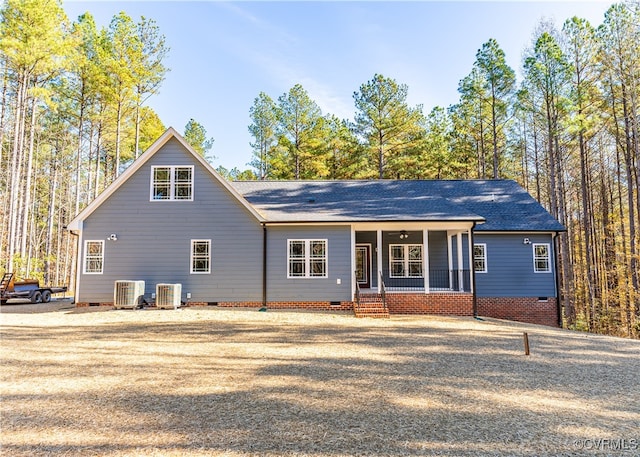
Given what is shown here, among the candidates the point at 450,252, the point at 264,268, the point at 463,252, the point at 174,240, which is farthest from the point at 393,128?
the point at 174,240

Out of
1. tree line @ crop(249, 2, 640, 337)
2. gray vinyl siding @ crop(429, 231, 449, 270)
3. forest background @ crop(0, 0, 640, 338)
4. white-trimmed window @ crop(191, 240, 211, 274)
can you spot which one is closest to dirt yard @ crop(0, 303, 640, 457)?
white-trimmed window @ crop(191, 240, 211, 274)

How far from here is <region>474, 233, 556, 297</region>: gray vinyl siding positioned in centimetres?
1480

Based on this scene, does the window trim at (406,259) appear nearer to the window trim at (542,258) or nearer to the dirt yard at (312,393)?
the window trim at (542,258)

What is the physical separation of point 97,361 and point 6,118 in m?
23.5

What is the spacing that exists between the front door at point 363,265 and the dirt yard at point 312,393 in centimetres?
602

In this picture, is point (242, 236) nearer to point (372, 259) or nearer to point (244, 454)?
point (372, 259)

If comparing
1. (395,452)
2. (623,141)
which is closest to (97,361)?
(395,452)

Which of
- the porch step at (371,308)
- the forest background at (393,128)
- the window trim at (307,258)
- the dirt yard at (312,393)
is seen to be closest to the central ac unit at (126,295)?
the dirt yard at (312,393)

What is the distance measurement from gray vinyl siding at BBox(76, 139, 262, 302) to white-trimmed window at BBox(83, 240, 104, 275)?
0.16 m

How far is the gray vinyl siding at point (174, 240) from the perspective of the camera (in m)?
13.2

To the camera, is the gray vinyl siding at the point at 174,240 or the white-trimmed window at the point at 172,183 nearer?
the gray vinyl siding at the point at 174,240

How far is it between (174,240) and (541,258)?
15.1 metres

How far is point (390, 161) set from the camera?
2731cm

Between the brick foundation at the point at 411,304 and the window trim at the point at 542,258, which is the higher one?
the window trim at the point at 542,258
